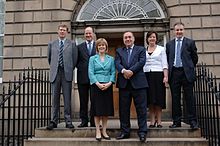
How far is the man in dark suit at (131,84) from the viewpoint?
5617mm

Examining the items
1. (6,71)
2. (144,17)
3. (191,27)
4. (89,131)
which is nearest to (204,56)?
(191,27)

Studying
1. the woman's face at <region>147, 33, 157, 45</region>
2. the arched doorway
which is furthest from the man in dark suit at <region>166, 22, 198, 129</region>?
the arched doorway

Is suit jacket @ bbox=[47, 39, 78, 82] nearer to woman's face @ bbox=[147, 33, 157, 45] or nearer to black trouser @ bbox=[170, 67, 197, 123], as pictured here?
woman's face @ bbox=[147, 33, 157, 45]

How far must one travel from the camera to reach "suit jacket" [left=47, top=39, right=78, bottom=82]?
6.25 metres

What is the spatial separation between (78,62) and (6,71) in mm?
4586

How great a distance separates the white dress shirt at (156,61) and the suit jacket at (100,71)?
2.63 feet

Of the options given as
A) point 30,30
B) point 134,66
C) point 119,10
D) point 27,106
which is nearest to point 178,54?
point 134,66

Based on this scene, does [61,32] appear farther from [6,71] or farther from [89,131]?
[6,71]

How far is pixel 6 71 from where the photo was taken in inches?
400

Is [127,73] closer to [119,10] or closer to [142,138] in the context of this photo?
[142,138]

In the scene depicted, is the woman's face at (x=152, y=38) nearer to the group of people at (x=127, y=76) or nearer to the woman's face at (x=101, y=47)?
the group of people at (x=127, y=76)

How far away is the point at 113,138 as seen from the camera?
5934mm

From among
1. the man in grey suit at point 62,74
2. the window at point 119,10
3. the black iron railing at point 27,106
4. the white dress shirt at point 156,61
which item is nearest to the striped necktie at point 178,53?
the white dress shirt at point 156,61

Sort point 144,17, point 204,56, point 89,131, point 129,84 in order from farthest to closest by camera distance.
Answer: point 144,17 → point 204,56 → point 89,131 → point 129,84
